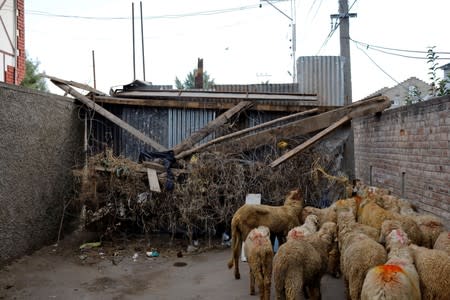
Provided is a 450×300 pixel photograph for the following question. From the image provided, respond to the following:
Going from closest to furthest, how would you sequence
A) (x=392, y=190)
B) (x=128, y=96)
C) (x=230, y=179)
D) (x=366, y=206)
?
(x=366, y=206) → (x=392, y=190) → (x=230, y=179) → (x=128, y=96)

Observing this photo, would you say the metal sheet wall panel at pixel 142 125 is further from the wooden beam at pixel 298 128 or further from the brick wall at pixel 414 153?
the brick wall at pixel 414 153

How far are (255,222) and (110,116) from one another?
17.8ft

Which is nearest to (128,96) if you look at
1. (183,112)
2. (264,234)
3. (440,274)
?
(183,112)

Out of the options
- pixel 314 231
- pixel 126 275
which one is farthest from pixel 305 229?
pixel 126 275

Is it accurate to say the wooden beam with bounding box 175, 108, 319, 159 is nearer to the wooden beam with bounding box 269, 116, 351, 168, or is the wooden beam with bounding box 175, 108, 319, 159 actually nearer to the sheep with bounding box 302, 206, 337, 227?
the wooden beam with bounding box 269, 116, 351, 168

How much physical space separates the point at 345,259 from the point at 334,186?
204 inches

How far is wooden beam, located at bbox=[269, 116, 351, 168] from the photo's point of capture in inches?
354

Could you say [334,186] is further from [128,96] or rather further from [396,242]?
[128,96]

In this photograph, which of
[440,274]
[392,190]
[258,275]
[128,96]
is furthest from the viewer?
[128,96]

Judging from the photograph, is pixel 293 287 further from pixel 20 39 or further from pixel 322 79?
pixel 20 39

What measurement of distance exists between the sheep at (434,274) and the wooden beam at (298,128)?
548 cm

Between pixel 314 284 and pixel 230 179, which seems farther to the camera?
pixel 230 179

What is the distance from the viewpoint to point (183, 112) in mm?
10961

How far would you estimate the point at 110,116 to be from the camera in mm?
10570
